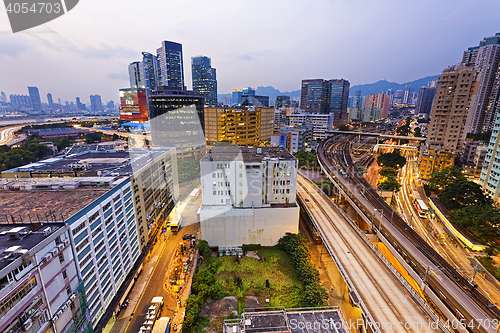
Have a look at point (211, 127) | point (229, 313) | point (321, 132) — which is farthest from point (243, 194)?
point (321, 132)

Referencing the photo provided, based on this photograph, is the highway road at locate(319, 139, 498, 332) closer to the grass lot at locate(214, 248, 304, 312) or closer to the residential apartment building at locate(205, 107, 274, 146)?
the grass lot at locate(214, 248, 304, 312)

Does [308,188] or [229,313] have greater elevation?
[308,188]

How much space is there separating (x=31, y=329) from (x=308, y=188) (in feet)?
181

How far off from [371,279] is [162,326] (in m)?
27.1

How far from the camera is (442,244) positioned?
43250 mm

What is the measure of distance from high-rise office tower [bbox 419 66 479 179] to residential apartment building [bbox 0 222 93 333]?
93.2 metres

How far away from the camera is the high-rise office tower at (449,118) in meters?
71.4

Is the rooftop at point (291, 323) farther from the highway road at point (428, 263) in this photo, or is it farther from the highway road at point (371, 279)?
the highway road at point (428, 263)

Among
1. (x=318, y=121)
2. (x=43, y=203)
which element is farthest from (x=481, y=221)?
(x=318, y=121)

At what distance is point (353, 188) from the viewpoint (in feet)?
201

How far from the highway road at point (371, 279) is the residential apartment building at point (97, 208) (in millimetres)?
31683

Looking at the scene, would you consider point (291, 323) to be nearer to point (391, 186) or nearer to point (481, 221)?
point (481, 221)

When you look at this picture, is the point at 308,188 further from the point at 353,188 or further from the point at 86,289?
the point at 86,289

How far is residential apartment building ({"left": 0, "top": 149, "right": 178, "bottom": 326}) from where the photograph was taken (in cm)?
2331
